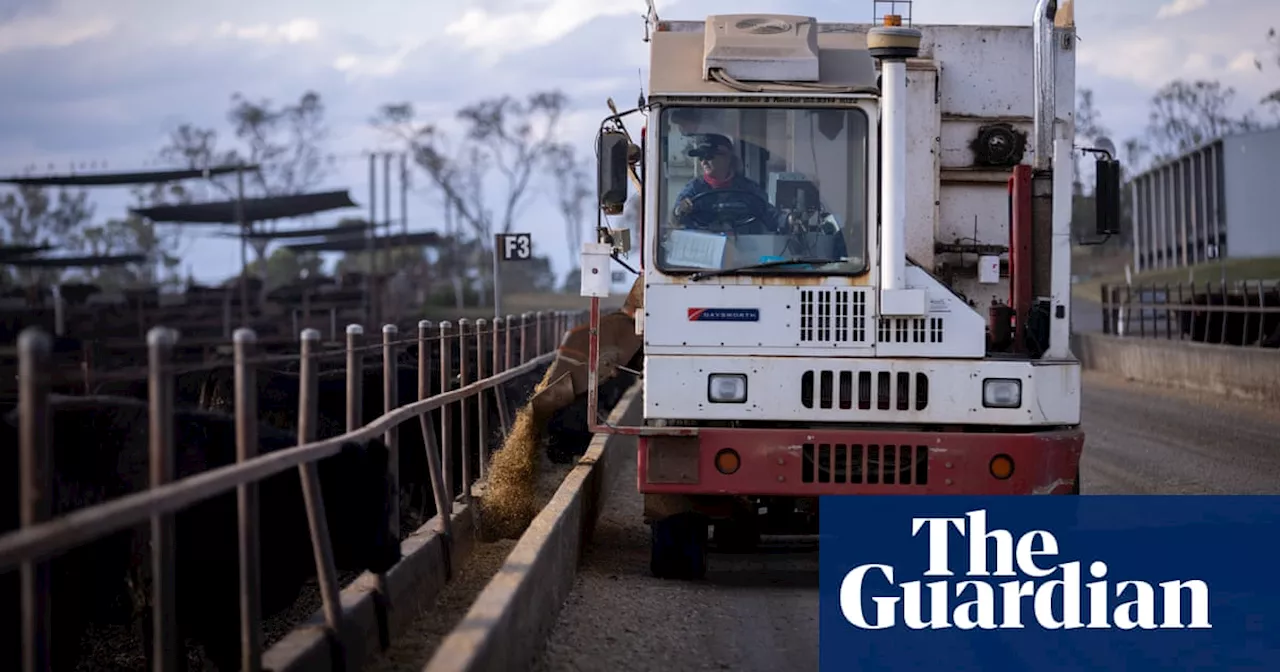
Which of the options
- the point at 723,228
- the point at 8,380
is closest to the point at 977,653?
the point at 723,228

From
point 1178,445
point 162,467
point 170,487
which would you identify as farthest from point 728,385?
point 1178,445

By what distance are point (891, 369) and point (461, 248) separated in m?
78.8

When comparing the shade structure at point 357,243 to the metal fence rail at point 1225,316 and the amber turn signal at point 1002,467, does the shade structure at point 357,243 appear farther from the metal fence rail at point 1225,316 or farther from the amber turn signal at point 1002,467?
the amber turn signal at point 1002,467

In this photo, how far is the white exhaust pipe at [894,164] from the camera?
913cm

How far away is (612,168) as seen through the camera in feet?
30.3

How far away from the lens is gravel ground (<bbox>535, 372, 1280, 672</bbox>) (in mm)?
7660

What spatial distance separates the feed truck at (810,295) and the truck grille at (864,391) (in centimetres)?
1

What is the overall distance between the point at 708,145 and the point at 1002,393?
2.20 m

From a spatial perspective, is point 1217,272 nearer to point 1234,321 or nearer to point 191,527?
point 1234,321

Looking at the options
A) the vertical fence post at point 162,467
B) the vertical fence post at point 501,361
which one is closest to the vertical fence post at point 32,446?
the vertical fence post at point 162,467

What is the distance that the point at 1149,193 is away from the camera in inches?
2133

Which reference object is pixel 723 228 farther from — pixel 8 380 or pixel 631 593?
pixel 8 380

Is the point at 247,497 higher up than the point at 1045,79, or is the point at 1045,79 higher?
the point at 1045,79

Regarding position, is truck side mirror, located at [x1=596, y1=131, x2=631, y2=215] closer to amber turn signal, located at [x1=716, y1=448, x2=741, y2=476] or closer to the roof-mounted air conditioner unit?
the roof-mounted air conditioner unit
